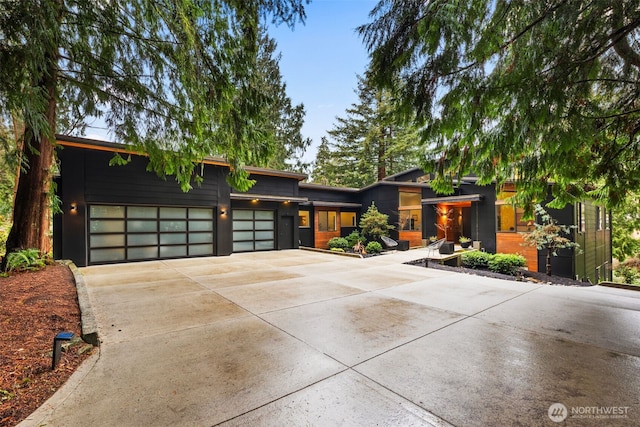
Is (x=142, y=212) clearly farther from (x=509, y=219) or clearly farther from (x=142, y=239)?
(x=509, y=219)

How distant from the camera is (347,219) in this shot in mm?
17484

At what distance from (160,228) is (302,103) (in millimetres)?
14845

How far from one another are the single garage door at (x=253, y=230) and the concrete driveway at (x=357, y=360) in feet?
23.3

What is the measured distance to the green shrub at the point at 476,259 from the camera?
1030 centimetres

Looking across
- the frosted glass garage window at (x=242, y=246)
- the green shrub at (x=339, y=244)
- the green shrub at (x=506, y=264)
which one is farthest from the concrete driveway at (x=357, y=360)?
the green shrub at (x=339, y=244)

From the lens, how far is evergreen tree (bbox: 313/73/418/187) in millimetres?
23119

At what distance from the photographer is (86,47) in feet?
16.9

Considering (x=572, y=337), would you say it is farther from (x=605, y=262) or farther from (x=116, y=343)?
(x=605, y=262)

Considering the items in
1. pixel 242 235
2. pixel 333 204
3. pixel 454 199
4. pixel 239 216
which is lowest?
pixel 242 235

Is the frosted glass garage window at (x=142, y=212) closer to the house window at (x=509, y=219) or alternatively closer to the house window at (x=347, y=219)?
the house window at (x=347, y=219)

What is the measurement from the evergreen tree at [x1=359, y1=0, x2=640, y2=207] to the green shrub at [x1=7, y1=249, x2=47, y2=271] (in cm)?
794

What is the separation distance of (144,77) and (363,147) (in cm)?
1965

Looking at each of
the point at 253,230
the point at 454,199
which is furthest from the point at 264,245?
the point at 454,199

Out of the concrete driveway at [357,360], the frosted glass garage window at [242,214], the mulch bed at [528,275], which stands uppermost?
the frosted glass garage window at [242,214]
